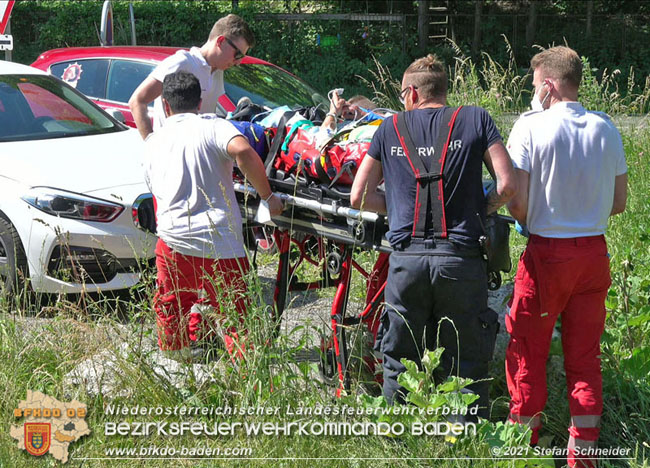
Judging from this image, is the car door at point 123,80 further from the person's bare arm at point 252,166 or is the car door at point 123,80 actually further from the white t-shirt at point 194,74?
the person's bare arm at point 252,166

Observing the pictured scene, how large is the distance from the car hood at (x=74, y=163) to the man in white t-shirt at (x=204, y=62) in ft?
2.31

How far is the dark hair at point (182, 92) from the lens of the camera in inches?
173

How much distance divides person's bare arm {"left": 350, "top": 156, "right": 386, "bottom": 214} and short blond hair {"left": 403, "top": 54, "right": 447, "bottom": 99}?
0.42m

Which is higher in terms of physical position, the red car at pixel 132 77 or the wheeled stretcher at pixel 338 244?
the red car at pixel 132 77

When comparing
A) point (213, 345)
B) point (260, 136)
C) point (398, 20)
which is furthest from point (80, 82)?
point (398, 20)

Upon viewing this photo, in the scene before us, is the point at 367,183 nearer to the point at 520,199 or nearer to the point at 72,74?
the point at 520,199

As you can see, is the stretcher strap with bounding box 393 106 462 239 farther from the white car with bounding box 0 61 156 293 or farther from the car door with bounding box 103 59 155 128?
the car door with bounding box 103 59 155 128

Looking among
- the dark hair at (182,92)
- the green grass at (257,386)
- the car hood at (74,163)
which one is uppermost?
the dark hair at (182,92)

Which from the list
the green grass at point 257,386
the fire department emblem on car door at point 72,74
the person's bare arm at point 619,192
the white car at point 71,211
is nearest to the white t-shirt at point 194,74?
the white car at point 71,211

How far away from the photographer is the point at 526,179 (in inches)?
148

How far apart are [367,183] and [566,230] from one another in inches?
38.5

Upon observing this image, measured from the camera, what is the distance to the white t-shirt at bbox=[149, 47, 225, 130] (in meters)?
5.32

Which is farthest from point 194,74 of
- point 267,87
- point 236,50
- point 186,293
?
point 267,87

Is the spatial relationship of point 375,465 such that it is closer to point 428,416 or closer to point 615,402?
point 428,416
